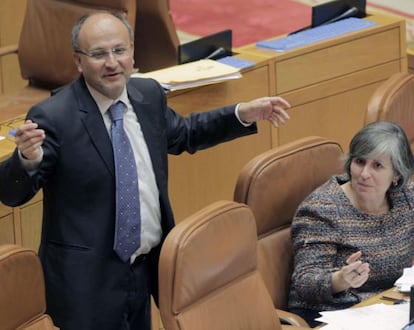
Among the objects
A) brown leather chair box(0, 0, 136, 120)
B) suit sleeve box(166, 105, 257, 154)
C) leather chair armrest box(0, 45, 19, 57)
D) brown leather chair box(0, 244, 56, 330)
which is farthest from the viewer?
leather chair armrest box(0, 45, 19, 57)

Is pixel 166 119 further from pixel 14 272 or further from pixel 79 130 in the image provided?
pixel 14 272

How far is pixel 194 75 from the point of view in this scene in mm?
4648

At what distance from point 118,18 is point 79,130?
0.36 metres

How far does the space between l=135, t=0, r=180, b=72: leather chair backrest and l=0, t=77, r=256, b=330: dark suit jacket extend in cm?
201

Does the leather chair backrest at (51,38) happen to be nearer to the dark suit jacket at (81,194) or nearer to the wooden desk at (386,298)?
the dark suit jacket at (81,194)

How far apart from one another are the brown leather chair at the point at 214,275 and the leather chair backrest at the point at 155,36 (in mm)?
2401

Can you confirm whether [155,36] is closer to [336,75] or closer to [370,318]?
[336,75]

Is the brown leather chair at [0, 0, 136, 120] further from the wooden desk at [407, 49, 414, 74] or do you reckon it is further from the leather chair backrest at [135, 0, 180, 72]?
the wooden desk at [407, 49, 414, 74]

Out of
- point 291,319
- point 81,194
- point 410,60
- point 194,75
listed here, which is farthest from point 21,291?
point 410,60

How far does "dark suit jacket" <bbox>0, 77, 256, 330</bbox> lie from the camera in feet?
10.9

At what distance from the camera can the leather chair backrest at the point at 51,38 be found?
5316mm

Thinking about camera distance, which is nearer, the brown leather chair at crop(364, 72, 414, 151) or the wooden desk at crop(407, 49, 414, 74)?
the brown leather chair at crop(364, 72, 414, 151)

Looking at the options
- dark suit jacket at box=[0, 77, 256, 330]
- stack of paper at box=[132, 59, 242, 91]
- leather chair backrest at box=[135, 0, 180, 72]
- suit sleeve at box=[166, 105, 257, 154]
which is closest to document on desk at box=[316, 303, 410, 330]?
dark suit jacket at box=[0, 77, 256, 330]

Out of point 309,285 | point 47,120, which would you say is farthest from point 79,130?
point 309,285
